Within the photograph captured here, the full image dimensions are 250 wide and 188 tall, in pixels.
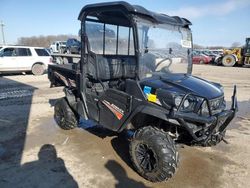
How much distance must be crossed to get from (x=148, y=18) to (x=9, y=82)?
32.3 feet

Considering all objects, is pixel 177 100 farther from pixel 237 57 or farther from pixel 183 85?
pixel 237 57

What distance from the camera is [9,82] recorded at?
11.9 meters

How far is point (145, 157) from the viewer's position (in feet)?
12.2

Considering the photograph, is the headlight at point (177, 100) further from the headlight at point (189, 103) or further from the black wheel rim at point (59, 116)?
the black wheel rim at point (59, 116)

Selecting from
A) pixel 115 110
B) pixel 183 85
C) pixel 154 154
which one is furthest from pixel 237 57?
pixel 154 154

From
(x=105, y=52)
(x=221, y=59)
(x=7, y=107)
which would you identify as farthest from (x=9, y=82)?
(x=221, y=59)

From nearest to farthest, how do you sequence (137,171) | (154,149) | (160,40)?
(154,149) → (137,171) → (160,40)

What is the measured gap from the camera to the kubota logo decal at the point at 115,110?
3956 mm

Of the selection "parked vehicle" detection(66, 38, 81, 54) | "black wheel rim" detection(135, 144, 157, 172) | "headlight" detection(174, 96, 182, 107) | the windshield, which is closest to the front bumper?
"headlight" detection(174, 96, 182, 107)

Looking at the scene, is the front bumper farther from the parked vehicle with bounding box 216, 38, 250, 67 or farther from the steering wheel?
the parked vehicle with bounding box 216, 38, 250, 67

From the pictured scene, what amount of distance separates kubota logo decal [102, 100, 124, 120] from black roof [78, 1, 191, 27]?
144cm

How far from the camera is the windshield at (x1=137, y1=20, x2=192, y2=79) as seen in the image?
385cm

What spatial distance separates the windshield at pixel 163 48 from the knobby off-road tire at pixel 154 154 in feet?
2.93

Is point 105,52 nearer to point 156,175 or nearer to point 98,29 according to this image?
point 98,29
